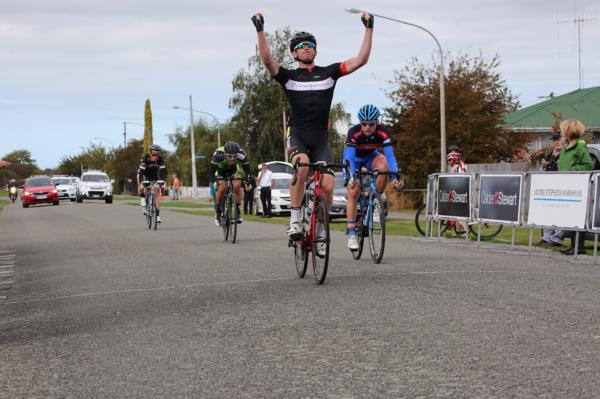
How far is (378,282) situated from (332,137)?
61.7m

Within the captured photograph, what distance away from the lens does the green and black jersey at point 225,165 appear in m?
15.4

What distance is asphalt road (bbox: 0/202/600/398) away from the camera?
4.66 meters

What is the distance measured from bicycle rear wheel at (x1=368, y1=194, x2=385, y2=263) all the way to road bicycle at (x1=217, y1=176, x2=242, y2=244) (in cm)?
477

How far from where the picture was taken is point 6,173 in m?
185

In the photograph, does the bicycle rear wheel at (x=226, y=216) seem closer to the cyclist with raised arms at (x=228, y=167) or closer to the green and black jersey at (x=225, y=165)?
the cyclist with raised arms at (x=228, y=167)

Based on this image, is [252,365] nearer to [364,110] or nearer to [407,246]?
[364,110]

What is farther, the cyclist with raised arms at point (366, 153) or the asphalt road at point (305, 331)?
the cyclist with raised arms at point (366, 153)

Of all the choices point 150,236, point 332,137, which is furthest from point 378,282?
point 332,137

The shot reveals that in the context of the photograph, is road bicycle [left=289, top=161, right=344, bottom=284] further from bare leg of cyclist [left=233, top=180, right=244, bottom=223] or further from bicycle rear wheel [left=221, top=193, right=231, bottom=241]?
bare leg of cyclist [left=233, top=180, right=244, bottom=223]

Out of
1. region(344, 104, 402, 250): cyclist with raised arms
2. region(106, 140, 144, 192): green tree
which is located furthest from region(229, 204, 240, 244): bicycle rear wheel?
region(106, 140, 144, 192): green tree

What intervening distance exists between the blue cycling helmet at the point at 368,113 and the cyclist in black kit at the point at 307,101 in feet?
4.76

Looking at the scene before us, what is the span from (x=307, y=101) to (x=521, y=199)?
5.52 m

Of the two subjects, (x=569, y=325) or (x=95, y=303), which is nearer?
(x=569, y=325)

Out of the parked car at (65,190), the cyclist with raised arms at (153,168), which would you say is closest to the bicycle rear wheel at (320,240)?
the cyclist with raised arms at (153,168)
